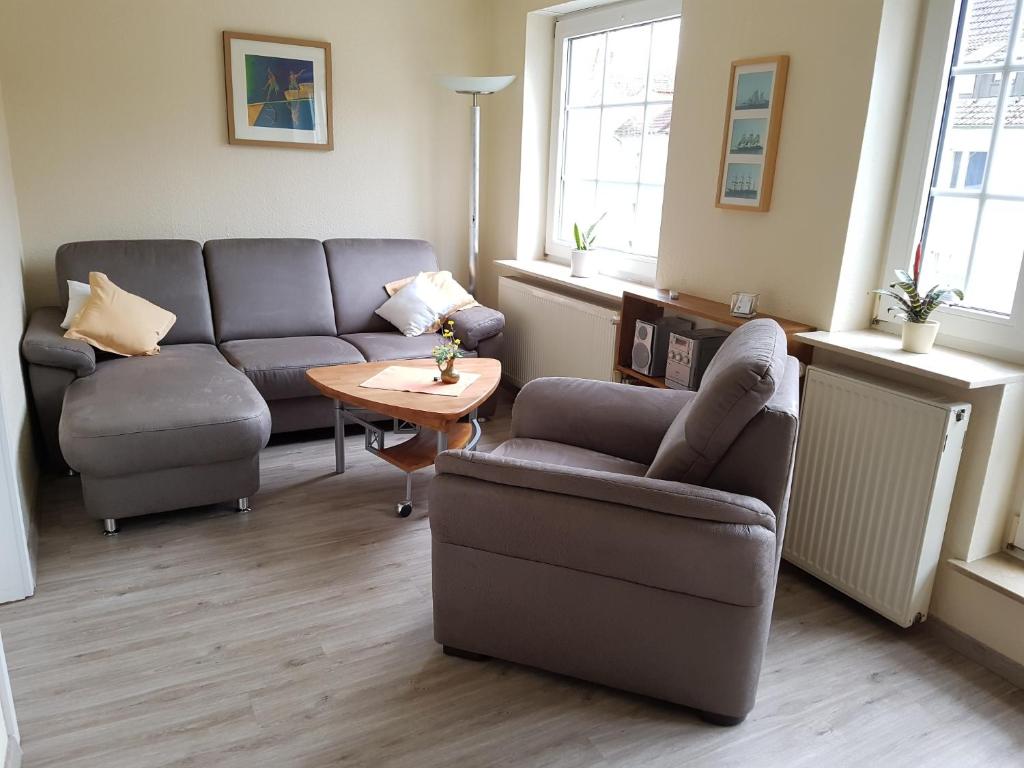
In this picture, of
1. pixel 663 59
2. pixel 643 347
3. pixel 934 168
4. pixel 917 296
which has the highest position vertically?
pixel 663 59

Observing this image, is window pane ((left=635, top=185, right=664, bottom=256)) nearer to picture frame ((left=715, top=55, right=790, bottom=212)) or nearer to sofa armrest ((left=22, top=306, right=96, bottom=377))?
picture frame ((left=715, top=55, right=790, bottom=212))

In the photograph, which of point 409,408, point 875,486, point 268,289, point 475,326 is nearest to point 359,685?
point 409,408

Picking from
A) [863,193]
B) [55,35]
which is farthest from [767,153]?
[55,35]

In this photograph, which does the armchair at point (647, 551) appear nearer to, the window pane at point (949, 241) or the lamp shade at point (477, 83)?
the window pane at point (949, 241)

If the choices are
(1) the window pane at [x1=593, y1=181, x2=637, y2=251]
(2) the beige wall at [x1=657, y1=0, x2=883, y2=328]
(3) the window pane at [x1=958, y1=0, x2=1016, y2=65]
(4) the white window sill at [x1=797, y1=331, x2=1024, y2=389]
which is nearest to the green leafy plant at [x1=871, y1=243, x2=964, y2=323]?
(4) the white window sill at [x1=797, y1=331, x2=1024, y2=389]

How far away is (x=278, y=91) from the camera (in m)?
4.13

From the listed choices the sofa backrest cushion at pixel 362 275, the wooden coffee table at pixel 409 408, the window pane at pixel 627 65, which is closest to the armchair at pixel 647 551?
the wooden coffee table at pixel 409 408

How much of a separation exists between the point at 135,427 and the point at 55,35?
220cm

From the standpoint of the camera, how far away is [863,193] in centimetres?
246

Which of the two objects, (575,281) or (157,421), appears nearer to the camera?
(157,421)

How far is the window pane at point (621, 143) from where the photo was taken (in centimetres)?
372

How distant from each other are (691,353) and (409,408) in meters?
1.06

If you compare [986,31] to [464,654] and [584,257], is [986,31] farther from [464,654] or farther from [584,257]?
[464,654]

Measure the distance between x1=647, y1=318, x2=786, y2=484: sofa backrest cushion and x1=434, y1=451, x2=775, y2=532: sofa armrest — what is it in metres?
0.06
